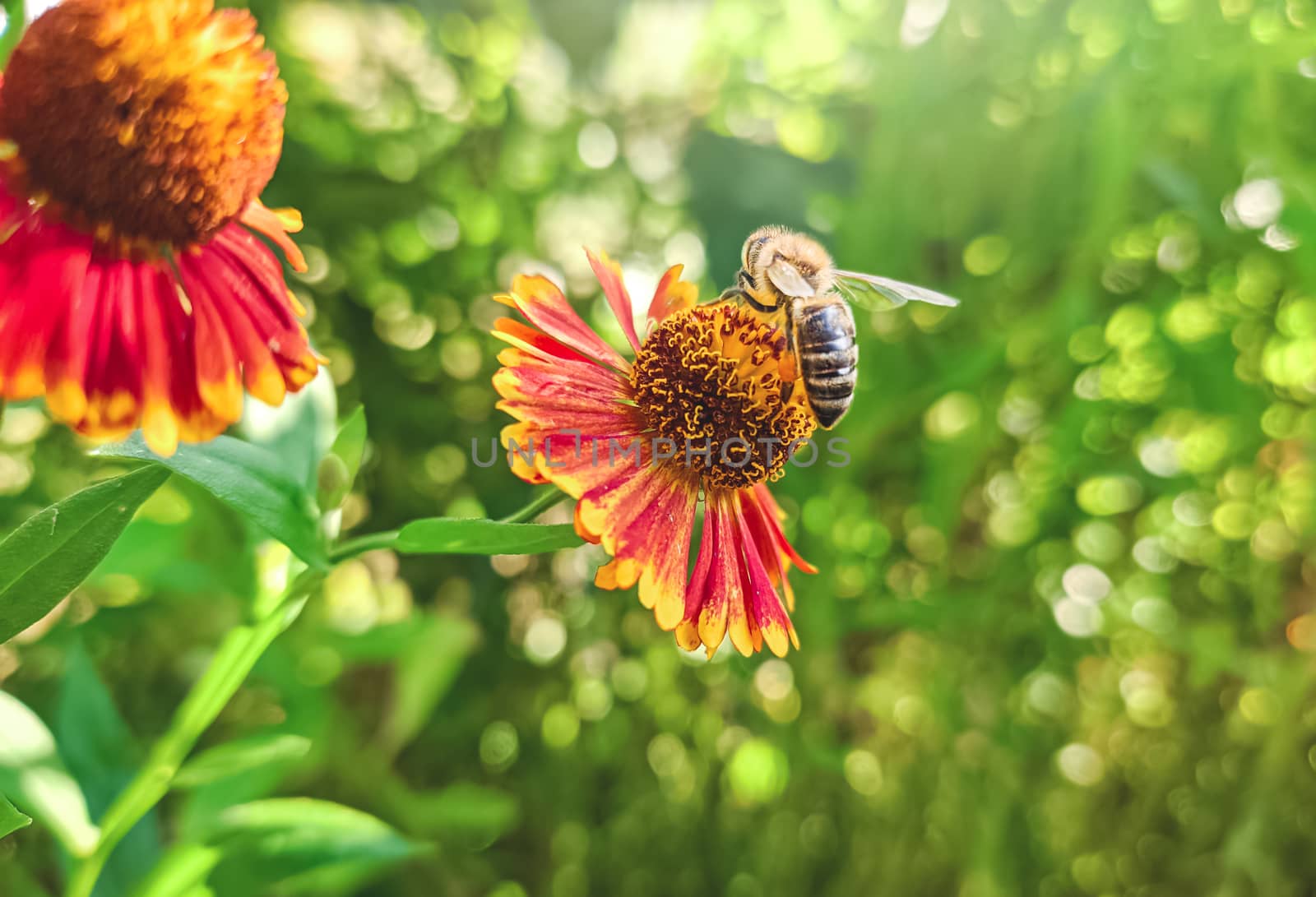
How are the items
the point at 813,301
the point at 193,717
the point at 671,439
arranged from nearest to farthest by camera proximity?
the point at 193,717 < the point at 671,439 < the point at 813,301

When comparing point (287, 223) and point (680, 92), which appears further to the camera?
point (680, 92)

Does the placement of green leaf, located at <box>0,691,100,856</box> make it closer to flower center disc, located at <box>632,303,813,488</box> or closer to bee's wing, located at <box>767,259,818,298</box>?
flower center disc, located at <box>632,303,813,488</box>

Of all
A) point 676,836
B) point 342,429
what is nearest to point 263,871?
point 342,429

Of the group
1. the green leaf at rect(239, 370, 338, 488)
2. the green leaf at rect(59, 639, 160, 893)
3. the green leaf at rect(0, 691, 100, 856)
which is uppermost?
the green leaf at rect(239, 370, 338, 488)

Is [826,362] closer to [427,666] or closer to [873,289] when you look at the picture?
[873,289]

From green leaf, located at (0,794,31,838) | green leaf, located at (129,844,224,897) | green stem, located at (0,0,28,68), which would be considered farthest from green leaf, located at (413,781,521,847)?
green stem, located at (0,0,28,68)

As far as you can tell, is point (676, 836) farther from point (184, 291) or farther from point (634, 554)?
point (184, 291)

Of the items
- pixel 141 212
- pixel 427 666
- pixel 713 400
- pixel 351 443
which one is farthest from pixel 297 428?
pixel 427 666
